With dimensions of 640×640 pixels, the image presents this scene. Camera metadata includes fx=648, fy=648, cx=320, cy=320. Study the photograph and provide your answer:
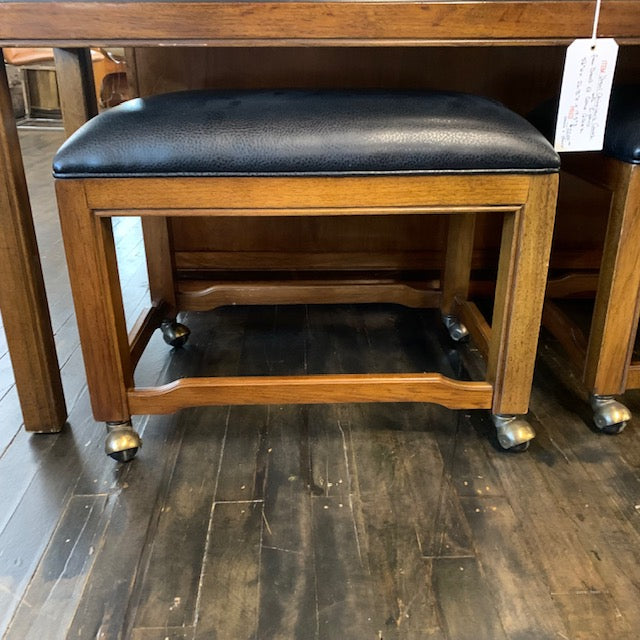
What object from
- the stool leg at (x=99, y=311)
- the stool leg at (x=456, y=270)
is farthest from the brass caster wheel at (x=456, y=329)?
the stool leg at (x=99, y=311)

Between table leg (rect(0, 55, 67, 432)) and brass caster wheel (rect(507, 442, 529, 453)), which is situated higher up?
table leg (rect(0, 55, 67, 432))

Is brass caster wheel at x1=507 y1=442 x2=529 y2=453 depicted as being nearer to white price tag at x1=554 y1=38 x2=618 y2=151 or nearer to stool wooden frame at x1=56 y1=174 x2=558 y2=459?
stool wooden frame at x1=56 y1=174 x2=558 y2=459

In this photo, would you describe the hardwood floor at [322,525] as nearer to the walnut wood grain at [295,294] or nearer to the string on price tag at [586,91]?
the walnut wood grain at [295,294]

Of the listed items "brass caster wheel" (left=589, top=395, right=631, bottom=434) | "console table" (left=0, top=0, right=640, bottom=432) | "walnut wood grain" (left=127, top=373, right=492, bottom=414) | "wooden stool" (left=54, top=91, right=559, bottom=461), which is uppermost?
"console table" (left=0, top=0, right=640, bottom=432)

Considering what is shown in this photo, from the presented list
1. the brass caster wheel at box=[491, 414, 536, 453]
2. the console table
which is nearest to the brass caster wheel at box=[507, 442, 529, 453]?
the brass caster wheel at box=[491, 414, 536, 453]

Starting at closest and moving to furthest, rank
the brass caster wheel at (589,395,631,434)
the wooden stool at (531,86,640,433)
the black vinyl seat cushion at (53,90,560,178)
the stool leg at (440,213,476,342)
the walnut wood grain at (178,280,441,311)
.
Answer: the black vinyl seat cushion at (53,90,560,178)
the wooden stool at (531,86,640,433)
the brass caster wheel at (589,395,631,434)
the stool leg at (440,213,476,342)
the walnut wood grain at (178,280,441,311)

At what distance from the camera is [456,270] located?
1.34 metres

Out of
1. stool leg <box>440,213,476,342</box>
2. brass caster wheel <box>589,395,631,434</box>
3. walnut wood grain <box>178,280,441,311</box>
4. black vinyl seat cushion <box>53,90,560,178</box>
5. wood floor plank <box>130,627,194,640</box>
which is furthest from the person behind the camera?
walnut wood grain <box>178,280,441,311</box>

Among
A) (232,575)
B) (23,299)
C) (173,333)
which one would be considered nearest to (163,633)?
(232,575)

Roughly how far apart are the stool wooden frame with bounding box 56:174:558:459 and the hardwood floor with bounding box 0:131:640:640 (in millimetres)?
93

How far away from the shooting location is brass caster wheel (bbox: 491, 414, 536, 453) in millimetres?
985

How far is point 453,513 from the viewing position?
2.90 feet

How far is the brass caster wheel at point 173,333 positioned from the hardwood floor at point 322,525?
0.30 ft

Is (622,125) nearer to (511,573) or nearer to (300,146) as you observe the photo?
(300,146)
